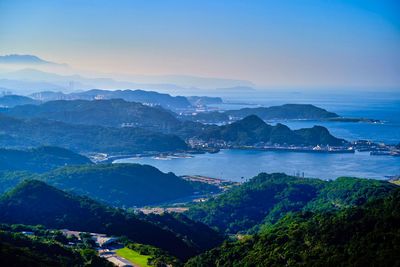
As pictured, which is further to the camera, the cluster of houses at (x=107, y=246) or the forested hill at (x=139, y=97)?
the forested hill at (x=139, y=97)

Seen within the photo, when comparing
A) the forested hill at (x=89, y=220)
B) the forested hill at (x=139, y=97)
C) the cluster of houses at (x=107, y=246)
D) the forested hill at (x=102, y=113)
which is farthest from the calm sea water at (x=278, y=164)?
the forested hill at (x=139, y=97)

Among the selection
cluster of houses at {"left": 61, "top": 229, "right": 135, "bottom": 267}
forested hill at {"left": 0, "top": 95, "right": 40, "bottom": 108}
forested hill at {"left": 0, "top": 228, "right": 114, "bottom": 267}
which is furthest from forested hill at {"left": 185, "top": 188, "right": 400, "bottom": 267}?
forested hill at {"left": 0, "top": 95, "right": 40, "bottom": 108}

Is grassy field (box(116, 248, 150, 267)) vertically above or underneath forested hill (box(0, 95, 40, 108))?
underneath

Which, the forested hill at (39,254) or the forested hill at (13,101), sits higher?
the forested hill at (13,101)

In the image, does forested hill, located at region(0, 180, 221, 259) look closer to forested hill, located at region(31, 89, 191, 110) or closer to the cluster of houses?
the cluster of houses

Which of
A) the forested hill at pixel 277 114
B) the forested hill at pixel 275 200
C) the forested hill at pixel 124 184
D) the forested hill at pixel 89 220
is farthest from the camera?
the forested hill at pixel 277 114

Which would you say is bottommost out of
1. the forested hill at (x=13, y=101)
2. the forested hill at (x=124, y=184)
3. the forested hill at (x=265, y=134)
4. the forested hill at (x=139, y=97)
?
the forested hill at (x=124, y=184)

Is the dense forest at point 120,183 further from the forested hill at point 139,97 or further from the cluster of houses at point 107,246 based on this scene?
the forested hill at point 139,97
